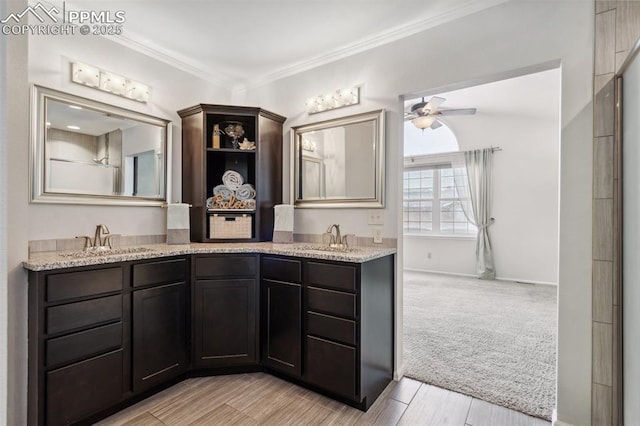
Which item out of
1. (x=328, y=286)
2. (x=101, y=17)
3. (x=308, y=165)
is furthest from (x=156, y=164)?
(x=328, y=286)

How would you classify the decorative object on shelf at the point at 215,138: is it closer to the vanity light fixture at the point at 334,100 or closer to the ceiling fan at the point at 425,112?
the vanity light fixture at the point at 334,100

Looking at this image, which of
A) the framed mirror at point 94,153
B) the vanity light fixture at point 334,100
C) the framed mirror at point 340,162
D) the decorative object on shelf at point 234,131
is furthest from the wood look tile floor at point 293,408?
the vanity light fixture at point 334,100

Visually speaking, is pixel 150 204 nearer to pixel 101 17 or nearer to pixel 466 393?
pixel 101 17

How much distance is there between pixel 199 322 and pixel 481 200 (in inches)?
208

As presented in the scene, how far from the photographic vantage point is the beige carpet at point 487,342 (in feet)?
7.19

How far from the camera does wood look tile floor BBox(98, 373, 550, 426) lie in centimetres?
187

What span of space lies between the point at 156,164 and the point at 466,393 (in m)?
3.03

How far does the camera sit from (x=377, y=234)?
248 centimetres

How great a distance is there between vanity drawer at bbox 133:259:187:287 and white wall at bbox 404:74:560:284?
4.84 m

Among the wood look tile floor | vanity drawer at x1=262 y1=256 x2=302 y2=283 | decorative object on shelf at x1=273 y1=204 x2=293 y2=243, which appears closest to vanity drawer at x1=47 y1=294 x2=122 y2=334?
the wood look tile floor

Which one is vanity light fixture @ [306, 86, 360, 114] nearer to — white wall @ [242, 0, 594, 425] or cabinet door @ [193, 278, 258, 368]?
white wall @ [242, 0, 594, 425]

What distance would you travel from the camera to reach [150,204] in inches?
104

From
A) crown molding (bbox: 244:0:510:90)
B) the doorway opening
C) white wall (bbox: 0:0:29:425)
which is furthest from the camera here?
the doorway opening

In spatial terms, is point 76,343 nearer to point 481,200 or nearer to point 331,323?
point 331,323
